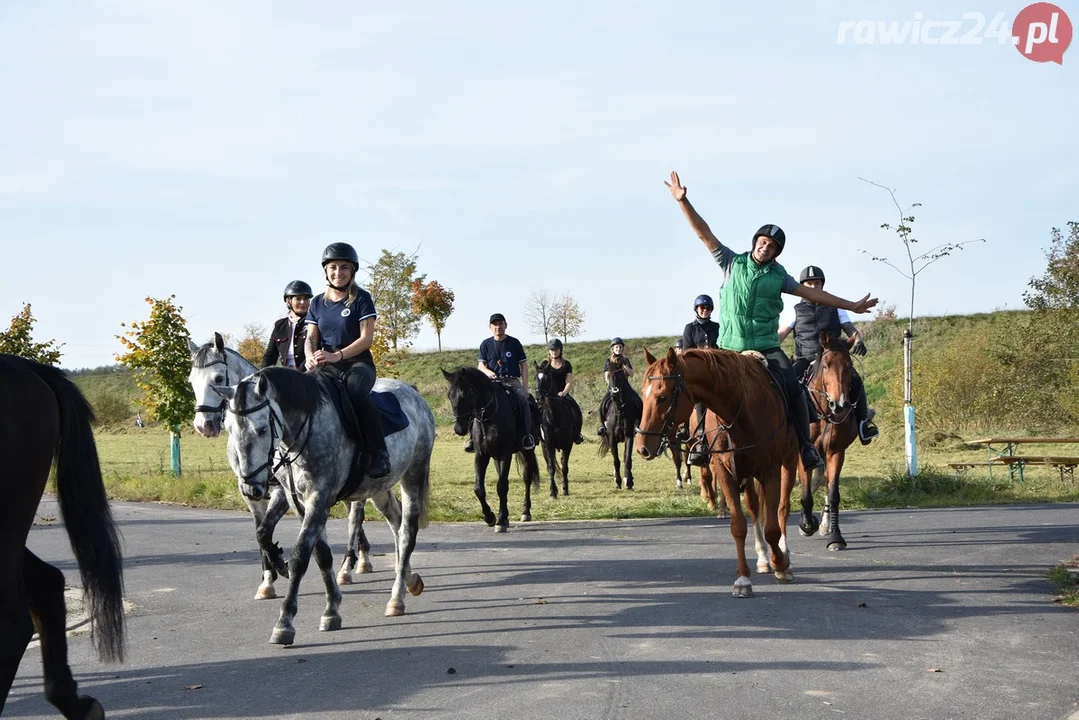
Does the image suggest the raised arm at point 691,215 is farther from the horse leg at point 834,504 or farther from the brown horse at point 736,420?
the horse leg at point 834,504

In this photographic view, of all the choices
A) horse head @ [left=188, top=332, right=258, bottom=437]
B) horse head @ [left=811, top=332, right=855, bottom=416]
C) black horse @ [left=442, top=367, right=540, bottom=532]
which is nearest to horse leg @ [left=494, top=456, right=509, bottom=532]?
black horse @ [left=442, top=367, right=540, bottom=532]

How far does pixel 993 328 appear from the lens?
38438 millimetres

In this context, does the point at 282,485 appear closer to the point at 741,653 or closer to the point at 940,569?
the point at 741,653

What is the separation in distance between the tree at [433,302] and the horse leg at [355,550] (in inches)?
2428

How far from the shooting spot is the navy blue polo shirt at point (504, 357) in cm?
1606

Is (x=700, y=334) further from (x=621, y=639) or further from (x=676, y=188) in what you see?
(x=621, y=639)

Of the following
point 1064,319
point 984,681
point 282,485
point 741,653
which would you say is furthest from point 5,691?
point 1064,319

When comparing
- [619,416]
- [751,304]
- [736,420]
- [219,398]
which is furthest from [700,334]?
[219,398]

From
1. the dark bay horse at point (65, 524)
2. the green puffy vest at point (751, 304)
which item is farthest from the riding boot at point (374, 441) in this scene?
the green puffy vest at point (751, 304)

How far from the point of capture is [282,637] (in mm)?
7730

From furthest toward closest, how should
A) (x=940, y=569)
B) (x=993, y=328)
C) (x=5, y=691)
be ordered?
(x=993, y=328), (x=940, y=569), (x=5, y=691)

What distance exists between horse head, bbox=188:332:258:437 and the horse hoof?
1.84m

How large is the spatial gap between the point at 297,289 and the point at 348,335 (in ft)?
7.62

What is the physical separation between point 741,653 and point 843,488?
38.5ft
